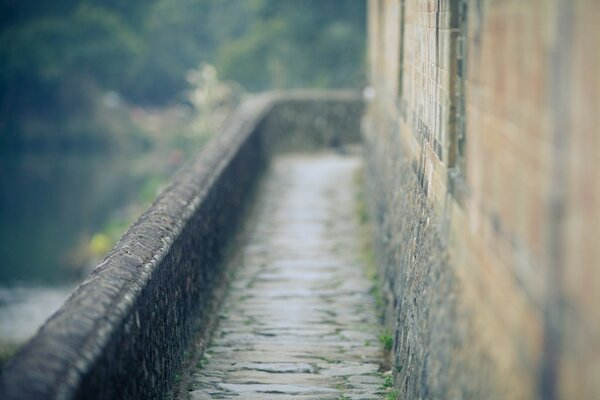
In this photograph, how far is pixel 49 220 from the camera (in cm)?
3306

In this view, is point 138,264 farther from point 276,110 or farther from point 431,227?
point 276,110

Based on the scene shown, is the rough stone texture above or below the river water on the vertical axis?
above

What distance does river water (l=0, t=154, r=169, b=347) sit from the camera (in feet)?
79.1

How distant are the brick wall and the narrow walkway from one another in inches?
34.5

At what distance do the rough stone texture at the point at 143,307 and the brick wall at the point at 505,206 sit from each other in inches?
67.5

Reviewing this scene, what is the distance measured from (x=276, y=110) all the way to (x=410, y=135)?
447 inches

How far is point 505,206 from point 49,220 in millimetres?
31010

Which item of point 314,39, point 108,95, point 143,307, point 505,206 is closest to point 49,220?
point 314,39

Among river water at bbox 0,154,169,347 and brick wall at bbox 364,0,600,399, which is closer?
brick wall at bbox 364,0,600,399

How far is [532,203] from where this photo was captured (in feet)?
10.5

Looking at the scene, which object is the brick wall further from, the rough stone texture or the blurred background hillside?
the blurred background hillside

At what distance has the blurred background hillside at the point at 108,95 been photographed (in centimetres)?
2686

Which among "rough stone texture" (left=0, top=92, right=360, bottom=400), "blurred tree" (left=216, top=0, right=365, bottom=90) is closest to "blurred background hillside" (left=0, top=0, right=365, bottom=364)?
"blurred tree" (left=216, top=0, right=365, bottom=90)

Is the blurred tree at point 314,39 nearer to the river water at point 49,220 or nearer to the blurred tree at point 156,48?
the blurred tree at point 156,48
